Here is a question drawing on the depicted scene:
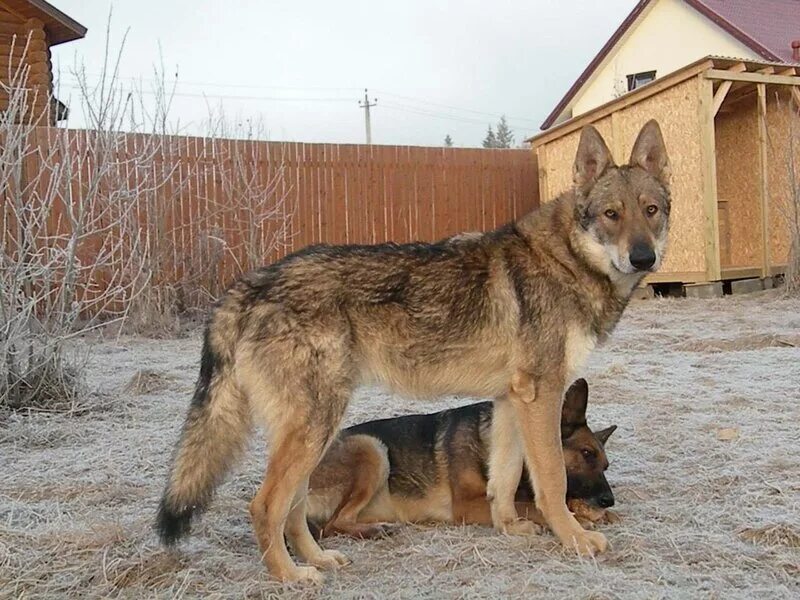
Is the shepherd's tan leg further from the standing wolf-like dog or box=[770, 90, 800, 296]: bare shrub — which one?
box=[770, 90, 800, 296]: bare shrub

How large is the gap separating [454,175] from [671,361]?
342 inches

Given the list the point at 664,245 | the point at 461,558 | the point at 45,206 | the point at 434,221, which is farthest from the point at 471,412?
the point at 434,221

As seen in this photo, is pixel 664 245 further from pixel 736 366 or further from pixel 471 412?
pixel 736 366

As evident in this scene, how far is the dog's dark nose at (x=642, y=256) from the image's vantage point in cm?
363

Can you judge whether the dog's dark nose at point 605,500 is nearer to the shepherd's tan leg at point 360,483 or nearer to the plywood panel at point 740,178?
the shepherd's tan leg at point 360,483

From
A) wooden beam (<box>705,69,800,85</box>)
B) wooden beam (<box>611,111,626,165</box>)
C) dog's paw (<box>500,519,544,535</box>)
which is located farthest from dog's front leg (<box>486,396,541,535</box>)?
wooden beam (<box>611,111,626,165</box>)

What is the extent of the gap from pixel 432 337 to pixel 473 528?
1.04 m

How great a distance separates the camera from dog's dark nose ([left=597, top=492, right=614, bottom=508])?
378 centimetres

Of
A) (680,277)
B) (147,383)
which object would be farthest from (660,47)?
(147,383)

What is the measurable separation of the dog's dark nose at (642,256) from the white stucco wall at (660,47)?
22.7 metres

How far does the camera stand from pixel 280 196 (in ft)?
43.8

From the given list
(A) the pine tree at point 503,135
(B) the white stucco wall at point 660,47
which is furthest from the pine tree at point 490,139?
(B) the white stucco wall at point 660,47

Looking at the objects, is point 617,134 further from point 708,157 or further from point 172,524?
point 172,524

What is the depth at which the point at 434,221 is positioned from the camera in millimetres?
15359
